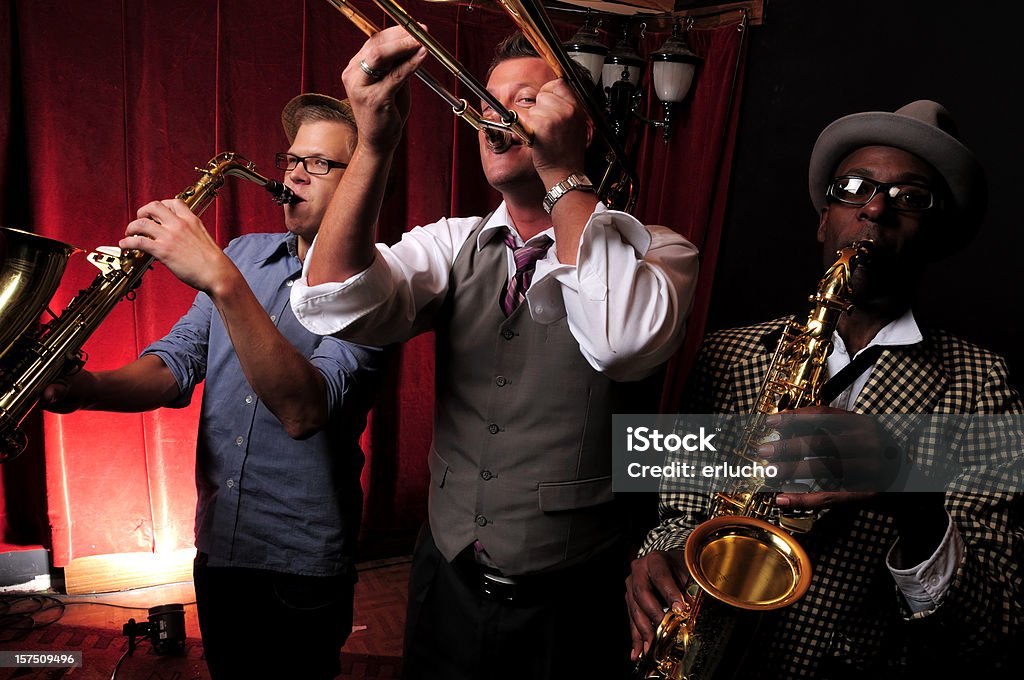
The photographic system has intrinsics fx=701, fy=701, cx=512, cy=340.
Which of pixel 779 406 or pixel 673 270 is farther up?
pixel 673 270

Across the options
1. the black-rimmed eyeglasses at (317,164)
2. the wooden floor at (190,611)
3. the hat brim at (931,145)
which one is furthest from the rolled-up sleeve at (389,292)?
the wooden floor at (190,611)

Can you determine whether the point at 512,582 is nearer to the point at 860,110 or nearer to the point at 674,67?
the point at 860,110

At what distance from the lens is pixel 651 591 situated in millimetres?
1417

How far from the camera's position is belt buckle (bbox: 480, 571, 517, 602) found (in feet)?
5.02

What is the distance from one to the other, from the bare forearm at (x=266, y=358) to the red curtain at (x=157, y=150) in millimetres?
2062

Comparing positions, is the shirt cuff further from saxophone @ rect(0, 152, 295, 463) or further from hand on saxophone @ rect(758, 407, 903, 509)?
saxophone @ rect(0, 152, 295, 463)

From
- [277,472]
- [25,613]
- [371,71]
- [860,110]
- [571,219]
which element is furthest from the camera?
[25,613]

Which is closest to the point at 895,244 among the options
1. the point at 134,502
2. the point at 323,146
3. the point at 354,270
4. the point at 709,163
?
the point at 354,270

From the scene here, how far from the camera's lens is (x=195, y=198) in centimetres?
235

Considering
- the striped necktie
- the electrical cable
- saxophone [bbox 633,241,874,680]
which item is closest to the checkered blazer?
saxophone [bbox 633,241,874,680]

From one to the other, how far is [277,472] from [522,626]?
78 cm

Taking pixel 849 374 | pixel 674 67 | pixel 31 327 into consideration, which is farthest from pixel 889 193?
pixel 674 67

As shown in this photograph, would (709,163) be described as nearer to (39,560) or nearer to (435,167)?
(435,167)

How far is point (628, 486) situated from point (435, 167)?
9.04ft
